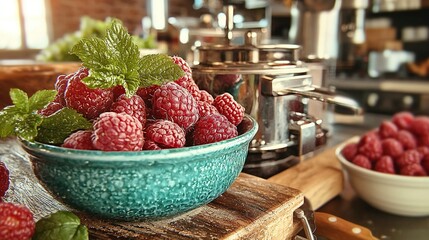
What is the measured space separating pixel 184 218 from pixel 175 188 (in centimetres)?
8

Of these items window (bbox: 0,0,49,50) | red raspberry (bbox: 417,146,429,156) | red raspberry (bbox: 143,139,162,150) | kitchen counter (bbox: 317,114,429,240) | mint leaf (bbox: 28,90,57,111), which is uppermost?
window (bbox: 0,0,49,50)

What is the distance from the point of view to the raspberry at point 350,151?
0.75 metres

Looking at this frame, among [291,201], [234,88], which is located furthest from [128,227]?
[234,88]

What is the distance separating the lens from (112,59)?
409 millimetres

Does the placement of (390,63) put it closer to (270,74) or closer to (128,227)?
(270,74)

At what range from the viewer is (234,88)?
0.66m

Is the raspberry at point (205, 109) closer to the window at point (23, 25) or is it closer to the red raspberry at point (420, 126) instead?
the red raspberry at point (420, 126)

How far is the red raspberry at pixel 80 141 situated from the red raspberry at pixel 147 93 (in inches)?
3.6

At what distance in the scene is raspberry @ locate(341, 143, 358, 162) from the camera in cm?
75

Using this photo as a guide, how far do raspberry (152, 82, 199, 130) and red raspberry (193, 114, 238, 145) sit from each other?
1 centimetres

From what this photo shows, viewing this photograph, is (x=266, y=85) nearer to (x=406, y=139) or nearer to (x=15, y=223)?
(x=406, y=139)

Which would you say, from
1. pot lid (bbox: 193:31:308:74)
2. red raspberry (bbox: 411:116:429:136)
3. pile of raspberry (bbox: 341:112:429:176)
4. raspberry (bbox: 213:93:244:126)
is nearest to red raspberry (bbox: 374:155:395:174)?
pile of raspberry (bbox: 341:112:429:176)

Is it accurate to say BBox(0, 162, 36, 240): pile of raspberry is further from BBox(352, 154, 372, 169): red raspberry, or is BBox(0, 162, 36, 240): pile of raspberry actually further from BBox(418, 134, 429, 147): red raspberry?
BBox(418, 134, 429, 147): red raspberry

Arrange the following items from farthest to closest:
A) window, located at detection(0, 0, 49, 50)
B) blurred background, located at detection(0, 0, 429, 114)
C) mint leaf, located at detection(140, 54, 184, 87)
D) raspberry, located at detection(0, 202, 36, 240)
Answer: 1. window, located at detection(0, 0, 49, 50)
2. blurred background, located at detection(0, 0, 429, 114)
3. mint leaf, located at detection(140, 54, 184, 87)
4. raspberry, located at detection(0, 202, 36, 240)
